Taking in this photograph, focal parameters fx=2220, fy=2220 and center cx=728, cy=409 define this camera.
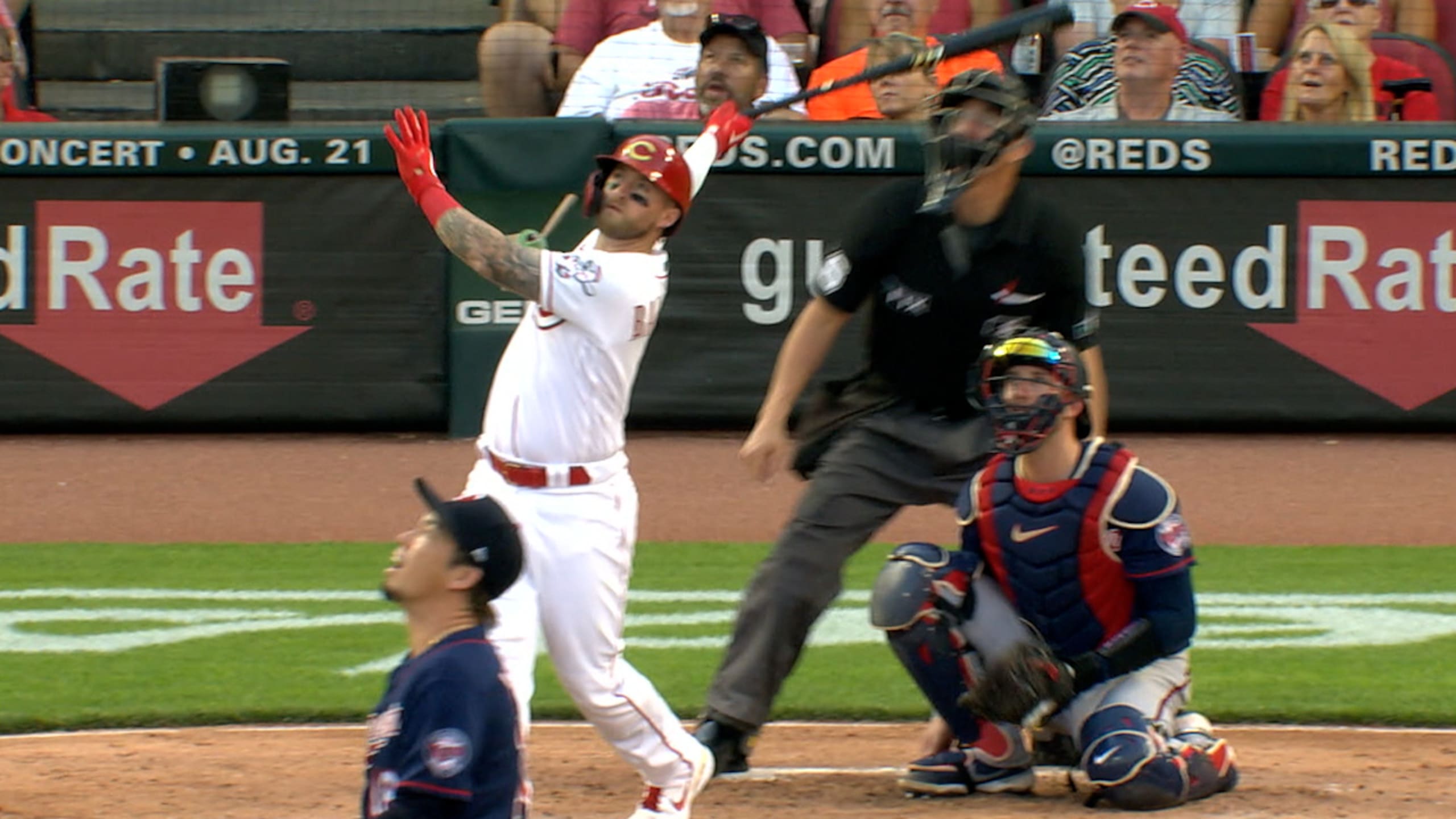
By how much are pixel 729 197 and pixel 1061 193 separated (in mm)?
1568

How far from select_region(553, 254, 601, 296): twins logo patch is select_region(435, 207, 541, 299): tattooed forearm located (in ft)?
0.16

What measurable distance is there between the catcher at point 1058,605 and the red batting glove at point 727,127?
34.8 inches

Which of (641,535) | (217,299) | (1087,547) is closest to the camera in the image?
(1087,547)

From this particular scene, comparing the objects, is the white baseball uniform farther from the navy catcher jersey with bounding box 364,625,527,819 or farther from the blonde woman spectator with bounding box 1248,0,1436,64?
the blonde woman spectator with bounding box 1248,0,1436,64

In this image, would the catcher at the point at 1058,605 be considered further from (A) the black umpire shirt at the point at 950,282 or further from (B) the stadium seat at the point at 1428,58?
(B) the stadium seat at the point at 1428,58

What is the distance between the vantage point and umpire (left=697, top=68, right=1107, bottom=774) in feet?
17.3

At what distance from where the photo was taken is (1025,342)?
16.1 ft

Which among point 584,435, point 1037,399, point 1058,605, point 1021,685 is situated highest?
point 1037,399

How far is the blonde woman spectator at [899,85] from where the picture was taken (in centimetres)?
940

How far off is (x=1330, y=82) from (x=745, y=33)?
108 inches

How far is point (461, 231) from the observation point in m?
4.71

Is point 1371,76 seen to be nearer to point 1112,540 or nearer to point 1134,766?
point 1112,540

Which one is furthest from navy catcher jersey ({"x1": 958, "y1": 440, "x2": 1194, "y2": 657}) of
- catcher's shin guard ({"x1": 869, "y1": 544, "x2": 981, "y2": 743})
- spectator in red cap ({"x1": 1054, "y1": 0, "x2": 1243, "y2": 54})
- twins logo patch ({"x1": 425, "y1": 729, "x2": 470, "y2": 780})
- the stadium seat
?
the stadium seat

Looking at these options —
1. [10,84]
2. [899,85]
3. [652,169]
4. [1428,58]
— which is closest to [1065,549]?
[652,169]
